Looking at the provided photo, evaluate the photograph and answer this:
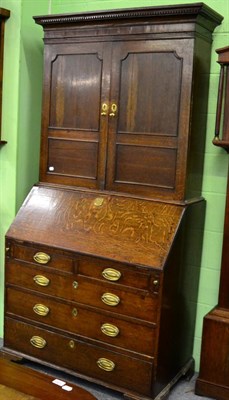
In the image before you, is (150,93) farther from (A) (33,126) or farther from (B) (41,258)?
(B) (41,258)

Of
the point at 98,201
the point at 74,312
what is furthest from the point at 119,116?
the point at 74,312

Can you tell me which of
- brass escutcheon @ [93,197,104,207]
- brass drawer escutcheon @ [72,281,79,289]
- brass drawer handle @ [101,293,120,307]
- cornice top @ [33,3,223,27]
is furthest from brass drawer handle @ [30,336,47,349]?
cornice top @ [33,3,223,27]

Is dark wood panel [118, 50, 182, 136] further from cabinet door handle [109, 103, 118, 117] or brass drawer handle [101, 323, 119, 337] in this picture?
brass drawer handle [101, 323, 119, 337]

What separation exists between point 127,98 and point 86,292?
1015mm

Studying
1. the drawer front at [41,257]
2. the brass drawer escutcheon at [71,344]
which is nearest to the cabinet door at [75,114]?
the drawer front at [41,257]

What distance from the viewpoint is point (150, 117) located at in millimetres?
2598

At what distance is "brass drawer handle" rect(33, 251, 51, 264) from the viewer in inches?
106

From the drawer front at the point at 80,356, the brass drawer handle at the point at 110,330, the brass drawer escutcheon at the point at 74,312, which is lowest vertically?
the drawer front at the point at 80,356

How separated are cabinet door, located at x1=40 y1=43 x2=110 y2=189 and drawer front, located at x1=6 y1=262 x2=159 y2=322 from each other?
1.72 ft

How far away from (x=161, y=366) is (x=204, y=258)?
0.66 metres

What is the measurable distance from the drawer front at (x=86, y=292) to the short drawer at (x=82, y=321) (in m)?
0.04

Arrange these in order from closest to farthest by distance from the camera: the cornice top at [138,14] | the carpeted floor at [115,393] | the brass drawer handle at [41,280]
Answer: the cornice top at [138,14] → the carpeted floor at [115,393] → the brass drawer handle at [41,280]

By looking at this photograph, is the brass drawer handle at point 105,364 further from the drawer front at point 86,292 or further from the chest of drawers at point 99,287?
the drawer front at point 86,292

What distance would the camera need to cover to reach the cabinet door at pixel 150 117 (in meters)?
2.51
